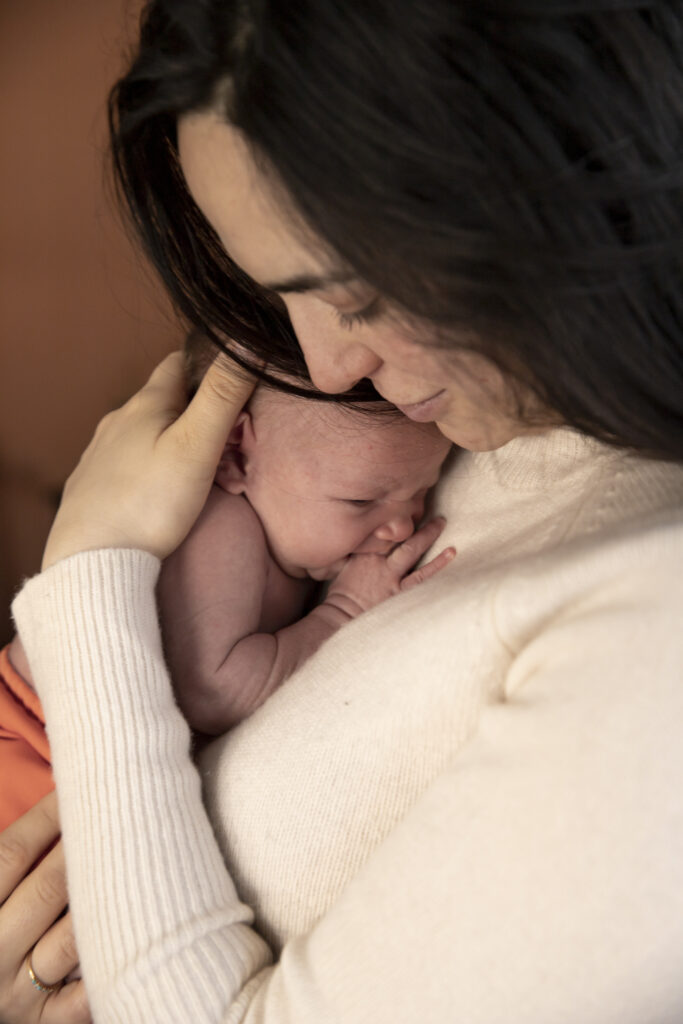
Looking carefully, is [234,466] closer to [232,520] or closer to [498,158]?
[232,520]

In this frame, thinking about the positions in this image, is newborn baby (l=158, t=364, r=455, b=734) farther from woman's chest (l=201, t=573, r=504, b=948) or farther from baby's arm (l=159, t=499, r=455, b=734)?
woman's chest (l=201, t=573, r=504, b=948)

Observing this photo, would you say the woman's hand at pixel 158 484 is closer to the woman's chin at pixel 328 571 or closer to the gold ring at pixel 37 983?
the woman's chin at pixel 328 571

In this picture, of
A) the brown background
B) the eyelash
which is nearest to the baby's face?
the eyelash

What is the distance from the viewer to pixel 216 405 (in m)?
0.96

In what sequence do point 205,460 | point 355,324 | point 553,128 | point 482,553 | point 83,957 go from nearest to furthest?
point 553,128 < point 355,324 < point 83,957 < point 482,553 < point 205,460

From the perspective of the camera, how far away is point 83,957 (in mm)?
760

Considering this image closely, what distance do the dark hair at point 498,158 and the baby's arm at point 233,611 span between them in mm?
485

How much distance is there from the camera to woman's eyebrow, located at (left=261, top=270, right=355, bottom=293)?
1.87 ft

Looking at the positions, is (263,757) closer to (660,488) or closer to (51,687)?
→ (51,687)

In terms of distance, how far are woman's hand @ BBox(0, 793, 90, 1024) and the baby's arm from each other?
0.25m

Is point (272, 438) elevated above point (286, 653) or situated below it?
above

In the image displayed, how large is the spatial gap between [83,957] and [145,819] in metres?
0.13

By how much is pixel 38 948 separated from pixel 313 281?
784 mm

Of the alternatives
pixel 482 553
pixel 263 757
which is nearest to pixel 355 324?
pixel 482 553
